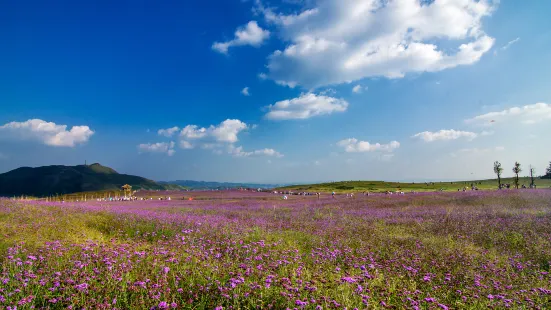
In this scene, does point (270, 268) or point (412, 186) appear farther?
Answer: point (412, 186)

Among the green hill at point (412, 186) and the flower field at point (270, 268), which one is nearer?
the flower field at point (270, 268)

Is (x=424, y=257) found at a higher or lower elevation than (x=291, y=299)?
lower

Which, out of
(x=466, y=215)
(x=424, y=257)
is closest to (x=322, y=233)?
(x=424, y=257)

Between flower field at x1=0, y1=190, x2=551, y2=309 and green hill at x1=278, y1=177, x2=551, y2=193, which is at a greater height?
flower field at x1=0, y1=190, x2=551, y2=309

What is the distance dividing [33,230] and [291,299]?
31.8 ft

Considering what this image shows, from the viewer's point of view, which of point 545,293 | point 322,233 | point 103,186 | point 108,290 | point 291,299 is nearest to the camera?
point 291,299

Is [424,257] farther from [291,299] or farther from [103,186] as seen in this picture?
[103,186]

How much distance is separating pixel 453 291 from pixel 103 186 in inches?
8803

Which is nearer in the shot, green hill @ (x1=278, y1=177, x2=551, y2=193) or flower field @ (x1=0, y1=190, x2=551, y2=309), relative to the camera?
flower field @ (x1=0, y1=190, x2=551, y2=309)

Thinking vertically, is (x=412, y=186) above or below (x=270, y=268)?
below

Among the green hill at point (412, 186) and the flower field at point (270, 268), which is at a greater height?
the flower field at point (270, 268)

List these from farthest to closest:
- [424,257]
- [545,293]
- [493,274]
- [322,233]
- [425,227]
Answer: [425,227] → [322,233] → [424,257] → [493,274] → [545,293]

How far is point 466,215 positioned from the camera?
14.7 m

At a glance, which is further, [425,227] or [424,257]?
[425,227]
